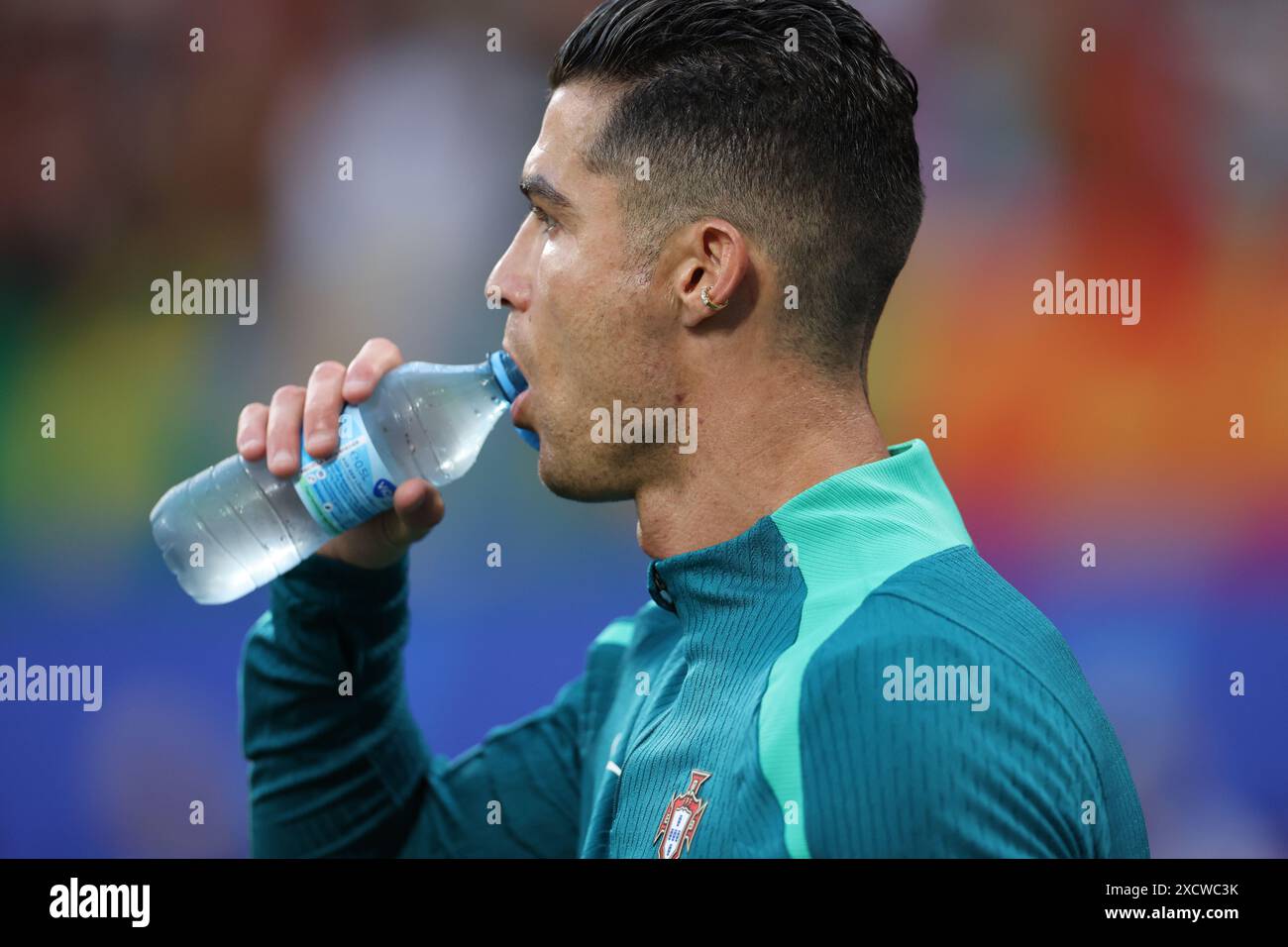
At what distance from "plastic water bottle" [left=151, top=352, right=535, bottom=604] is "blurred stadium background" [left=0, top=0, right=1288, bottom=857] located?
173 centimetres

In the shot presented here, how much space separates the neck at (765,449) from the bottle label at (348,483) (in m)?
0.46

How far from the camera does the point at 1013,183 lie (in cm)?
419

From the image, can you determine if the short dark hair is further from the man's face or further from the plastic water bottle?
the plastic water bottle

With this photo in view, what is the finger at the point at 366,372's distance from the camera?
203cm

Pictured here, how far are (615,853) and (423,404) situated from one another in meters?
0.99

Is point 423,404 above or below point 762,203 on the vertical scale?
below

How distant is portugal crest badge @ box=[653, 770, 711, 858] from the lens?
1.49 metres

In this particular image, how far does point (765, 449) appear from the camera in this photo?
1.77m

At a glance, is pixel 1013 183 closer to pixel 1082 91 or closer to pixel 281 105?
pixel 1082 91

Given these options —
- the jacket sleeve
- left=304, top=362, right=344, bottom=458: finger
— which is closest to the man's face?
left=304, top=362, right=344, bottom=458: finger

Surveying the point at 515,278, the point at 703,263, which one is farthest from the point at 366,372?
the point at 703,263

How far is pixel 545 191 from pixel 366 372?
16.5 inches

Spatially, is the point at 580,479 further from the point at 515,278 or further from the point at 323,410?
the point at 323,410
